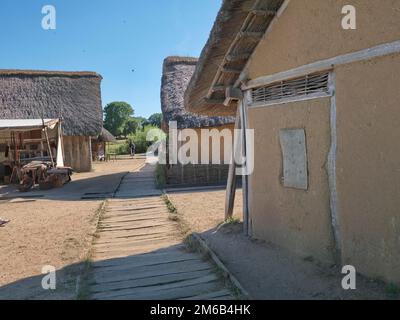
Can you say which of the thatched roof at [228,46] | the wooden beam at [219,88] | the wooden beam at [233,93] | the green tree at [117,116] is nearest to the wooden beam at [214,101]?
the thatched roof at [228,46]

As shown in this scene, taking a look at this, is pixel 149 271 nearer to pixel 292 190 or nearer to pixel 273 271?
pixel 273 271

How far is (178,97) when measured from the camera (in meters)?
15.2

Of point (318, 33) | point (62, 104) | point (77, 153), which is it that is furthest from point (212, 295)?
point (62, 104)

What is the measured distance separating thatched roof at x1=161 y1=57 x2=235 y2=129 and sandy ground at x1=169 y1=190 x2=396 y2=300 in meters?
6.65

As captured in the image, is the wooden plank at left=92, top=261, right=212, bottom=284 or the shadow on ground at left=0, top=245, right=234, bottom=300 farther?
the wooden plank at left=92, top=261, right=212, bottom=284

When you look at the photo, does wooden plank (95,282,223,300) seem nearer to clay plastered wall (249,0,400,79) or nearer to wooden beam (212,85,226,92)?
clay plastered wall (249,0,400,79)

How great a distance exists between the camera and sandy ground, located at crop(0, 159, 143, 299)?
4750 millimetres

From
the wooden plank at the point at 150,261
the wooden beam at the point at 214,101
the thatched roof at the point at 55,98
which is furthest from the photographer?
the thatched roof at the point at 55,98

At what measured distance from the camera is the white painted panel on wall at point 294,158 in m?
5.18

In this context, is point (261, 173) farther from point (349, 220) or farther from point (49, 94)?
point (49, 94)

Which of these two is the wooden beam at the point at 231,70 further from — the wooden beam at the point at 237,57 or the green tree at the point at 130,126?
the green tree at the point at 130,126

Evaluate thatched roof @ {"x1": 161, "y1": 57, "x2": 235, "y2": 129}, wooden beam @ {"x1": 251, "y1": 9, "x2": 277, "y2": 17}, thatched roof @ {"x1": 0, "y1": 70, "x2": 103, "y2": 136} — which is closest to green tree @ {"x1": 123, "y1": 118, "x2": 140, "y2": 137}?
thatched roof @ {"x1": 0, "y1": 70, "x2": 103, "y2": 136}

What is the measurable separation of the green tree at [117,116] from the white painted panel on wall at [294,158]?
200 ft
